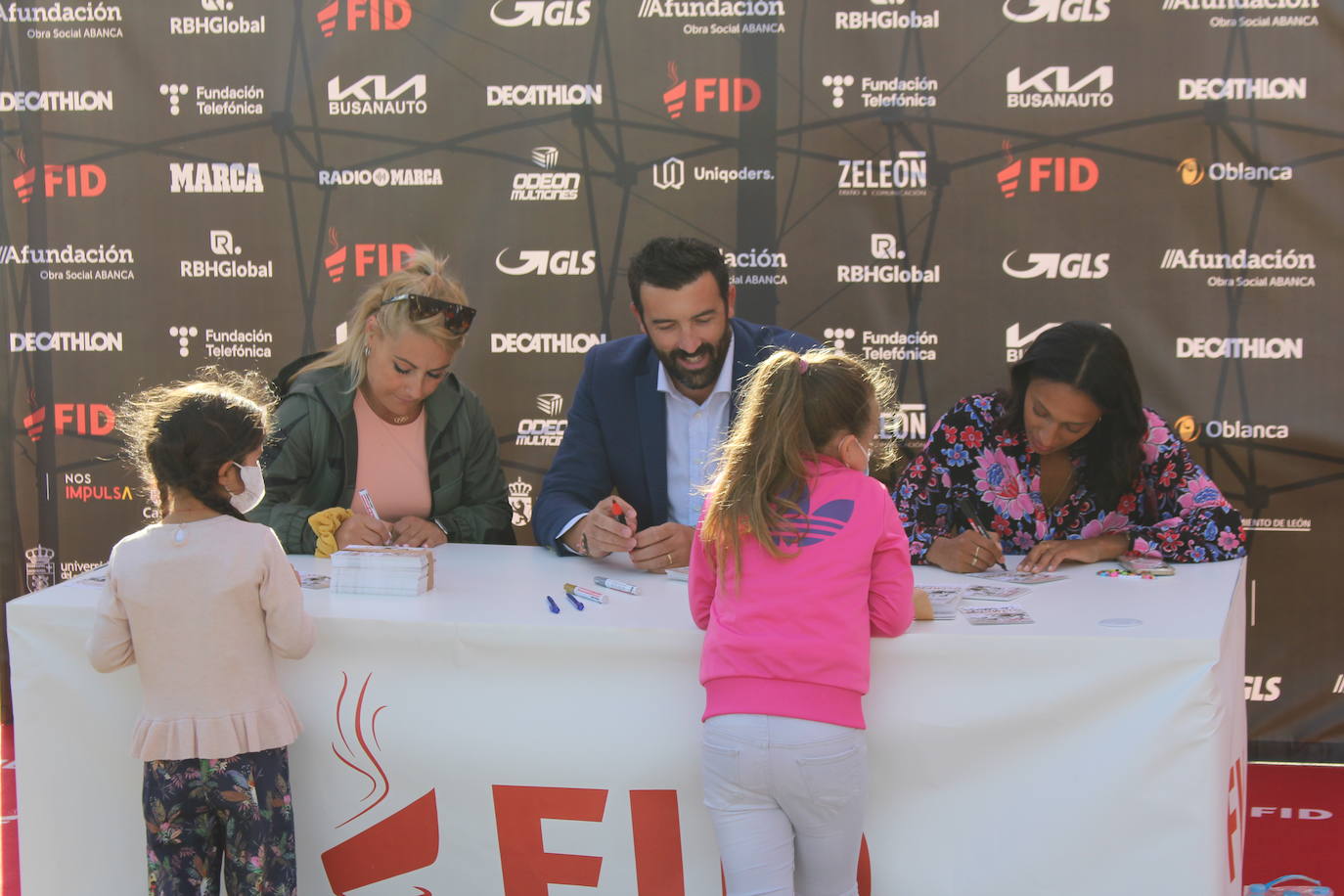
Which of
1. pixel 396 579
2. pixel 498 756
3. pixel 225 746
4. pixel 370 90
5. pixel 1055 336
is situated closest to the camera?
pixel 225 746

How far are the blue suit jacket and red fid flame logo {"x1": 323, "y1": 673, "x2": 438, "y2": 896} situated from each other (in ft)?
2.27

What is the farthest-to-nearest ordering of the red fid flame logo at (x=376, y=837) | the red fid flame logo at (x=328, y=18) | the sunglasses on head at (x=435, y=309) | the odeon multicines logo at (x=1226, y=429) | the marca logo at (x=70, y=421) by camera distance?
1. the marca logo at (x=70, y=421)
2. the red fid flame logo at (x=328, y=18)
3. the odeon multicines logo at (x=1226, y=429)
4. the sunglasses on head at (x=435, y=309)
5. the red fid flame logo at (x=376, y=837)

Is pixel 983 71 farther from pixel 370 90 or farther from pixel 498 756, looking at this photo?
pixel 498 756

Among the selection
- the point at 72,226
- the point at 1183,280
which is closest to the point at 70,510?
the point at 72,226

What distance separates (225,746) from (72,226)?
2.53m

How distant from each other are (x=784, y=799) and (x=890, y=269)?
7.11 ft

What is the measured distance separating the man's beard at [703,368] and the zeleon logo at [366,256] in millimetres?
1416

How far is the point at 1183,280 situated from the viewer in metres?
3.45

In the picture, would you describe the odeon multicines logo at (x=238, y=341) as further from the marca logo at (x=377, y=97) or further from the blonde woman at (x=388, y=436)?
the blonde woman at (x=388, y=436)

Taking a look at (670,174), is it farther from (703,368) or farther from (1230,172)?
(1230,172)

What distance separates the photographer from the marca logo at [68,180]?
150 inches

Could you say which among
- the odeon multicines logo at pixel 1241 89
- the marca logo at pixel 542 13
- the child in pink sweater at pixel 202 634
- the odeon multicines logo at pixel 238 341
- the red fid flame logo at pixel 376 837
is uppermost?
the marca logo at pixel 542 13

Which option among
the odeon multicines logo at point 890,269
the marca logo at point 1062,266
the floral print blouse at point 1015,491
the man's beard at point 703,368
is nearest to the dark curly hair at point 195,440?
the man's beard at point 703,368

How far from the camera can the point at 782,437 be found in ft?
5.77
